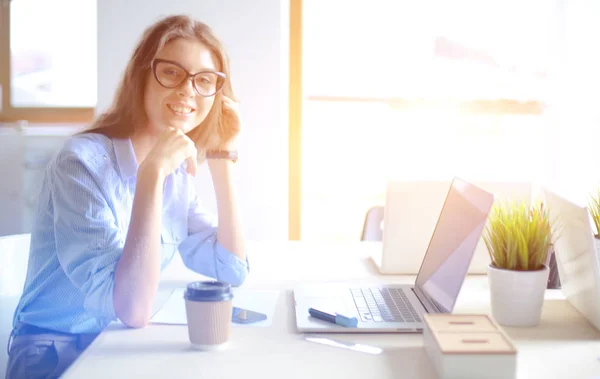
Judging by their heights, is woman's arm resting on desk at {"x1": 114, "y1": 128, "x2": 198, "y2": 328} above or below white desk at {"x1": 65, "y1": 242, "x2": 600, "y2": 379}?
above

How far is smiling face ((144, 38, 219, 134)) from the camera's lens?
5.53ft

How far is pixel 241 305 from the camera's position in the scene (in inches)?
58.9

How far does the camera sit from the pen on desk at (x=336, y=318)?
4.29ft

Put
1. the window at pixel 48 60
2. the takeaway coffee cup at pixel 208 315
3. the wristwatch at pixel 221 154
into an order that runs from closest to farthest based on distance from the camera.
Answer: the takeaway coffee cup at pixel 208 315 < the wristwatch at pixel 221 154 < the window at pixel 48 60

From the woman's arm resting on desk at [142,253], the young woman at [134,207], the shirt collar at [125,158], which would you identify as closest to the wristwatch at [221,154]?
the young woman at [134,207]

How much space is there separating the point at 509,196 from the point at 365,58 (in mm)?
2427

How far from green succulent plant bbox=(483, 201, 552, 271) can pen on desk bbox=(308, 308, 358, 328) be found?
0.32 metres

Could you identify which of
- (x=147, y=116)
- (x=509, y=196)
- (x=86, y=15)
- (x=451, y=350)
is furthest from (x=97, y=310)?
(x=86, y=15)

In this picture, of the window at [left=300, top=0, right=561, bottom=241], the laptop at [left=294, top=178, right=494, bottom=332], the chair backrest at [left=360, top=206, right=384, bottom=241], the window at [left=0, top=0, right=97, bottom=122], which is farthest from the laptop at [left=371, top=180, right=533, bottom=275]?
the window at [left=0, top=0, right=97, bottom=122]

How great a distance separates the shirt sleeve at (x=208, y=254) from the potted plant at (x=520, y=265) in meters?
0.66

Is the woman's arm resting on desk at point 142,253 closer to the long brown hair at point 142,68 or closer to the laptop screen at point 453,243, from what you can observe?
the long brown hair at point 142,68

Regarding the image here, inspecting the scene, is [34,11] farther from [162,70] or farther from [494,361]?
[494,361]

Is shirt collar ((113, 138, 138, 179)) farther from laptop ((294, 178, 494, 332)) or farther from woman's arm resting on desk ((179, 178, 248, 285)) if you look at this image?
laptop ((294, 178, 494, 332))

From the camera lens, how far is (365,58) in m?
4.10
